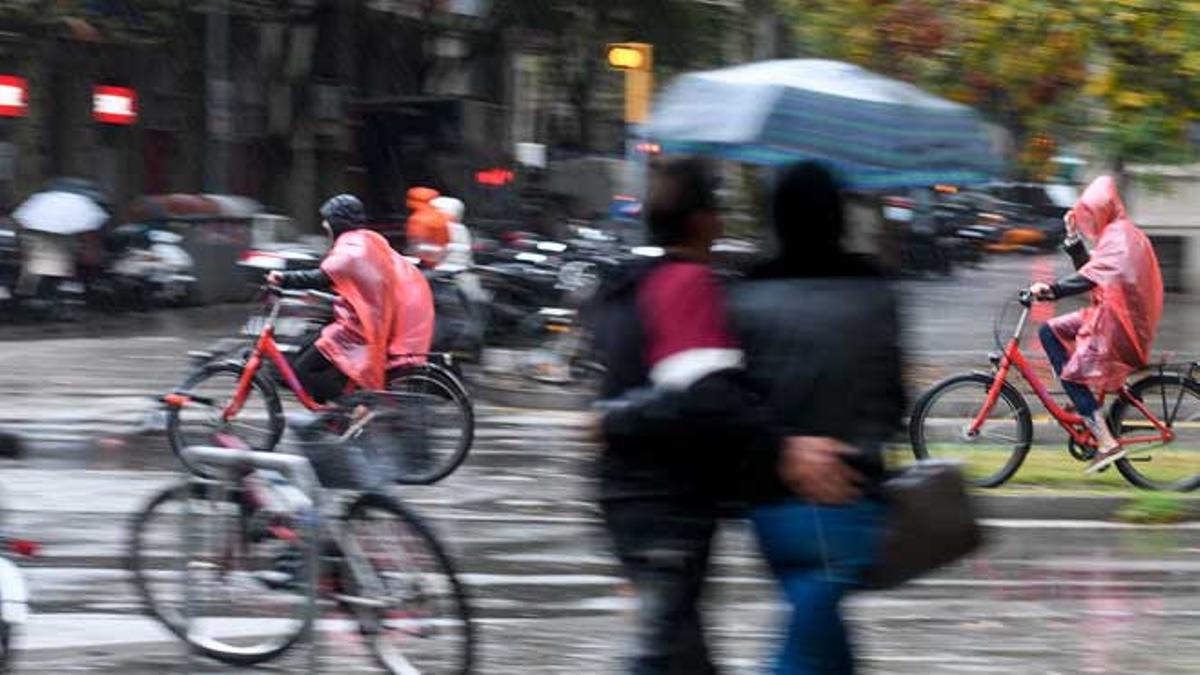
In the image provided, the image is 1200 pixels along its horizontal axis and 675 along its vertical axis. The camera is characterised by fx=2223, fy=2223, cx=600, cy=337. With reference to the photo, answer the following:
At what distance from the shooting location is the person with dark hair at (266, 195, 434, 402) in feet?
41.5

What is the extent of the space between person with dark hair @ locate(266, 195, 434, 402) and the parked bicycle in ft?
16.5

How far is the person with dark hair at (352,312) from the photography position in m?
12.6

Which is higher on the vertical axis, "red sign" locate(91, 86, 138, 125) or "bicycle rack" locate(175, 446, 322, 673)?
"red sign" locate(91, 86, 138, 125)

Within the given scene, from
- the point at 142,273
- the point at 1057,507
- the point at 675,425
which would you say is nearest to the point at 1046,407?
the point at 1057,507

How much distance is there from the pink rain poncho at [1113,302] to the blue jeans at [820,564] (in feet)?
23.4

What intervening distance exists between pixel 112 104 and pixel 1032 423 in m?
23.2

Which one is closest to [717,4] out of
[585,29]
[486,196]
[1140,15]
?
[585,29]

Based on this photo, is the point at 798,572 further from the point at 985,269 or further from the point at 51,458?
the point at 985,269

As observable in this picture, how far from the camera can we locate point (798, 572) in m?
5.64

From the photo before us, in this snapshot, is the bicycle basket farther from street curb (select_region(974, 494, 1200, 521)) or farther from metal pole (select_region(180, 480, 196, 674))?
street curb (select_region(974, 494, 1200, 521))

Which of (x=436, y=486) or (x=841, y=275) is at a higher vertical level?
(x=841, y=275)

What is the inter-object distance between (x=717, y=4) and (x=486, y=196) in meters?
6.10

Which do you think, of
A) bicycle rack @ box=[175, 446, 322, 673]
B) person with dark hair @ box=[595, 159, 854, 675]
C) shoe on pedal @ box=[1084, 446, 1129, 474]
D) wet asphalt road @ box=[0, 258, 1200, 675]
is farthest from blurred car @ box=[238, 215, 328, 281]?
person with dark hair @ box=[595, 159, 854, 675]

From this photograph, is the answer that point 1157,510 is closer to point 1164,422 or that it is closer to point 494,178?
point 1164,422
